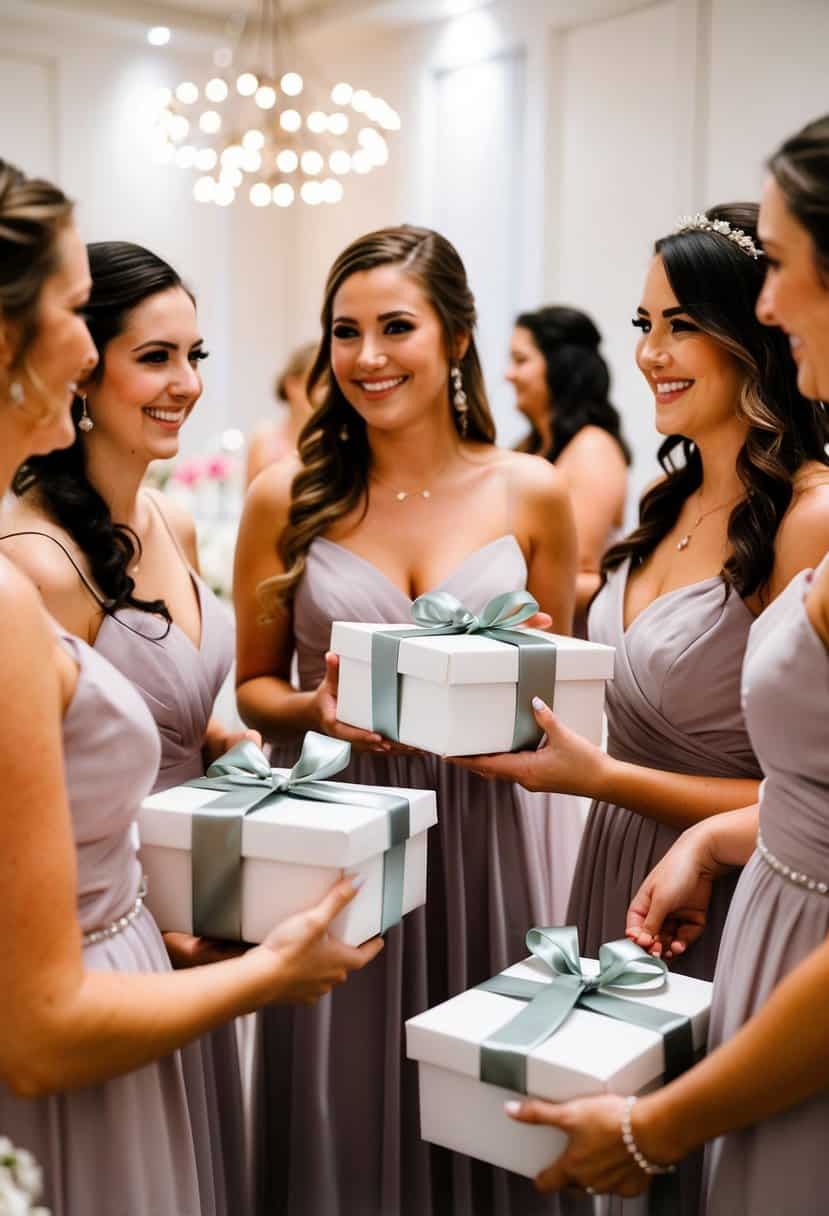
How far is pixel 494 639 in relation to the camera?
1931mm

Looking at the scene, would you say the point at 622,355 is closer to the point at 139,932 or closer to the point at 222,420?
the point at 222,420

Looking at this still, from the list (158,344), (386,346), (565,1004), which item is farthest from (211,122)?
(565,1004)

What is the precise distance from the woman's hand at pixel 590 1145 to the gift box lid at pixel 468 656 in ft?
2.08

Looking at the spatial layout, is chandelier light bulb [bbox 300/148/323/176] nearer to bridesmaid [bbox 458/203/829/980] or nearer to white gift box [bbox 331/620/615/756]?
bridesmaid [bbox 458/203/829/980]

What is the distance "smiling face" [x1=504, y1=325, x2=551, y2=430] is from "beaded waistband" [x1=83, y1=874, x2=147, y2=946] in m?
3.53

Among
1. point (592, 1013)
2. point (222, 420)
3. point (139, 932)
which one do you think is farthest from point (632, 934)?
point (222, 420)

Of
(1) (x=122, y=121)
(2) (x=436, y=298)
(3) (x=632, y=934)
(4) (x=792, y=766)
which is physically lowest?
(3) (x=632, y=934)

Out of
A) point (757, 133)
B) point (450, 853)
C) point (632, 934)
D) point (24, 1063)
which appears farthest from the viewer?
point (757, 133)

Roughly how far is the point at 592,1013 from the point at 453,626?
0.67m

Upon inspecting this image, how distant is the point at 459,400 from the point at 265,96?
2631mm

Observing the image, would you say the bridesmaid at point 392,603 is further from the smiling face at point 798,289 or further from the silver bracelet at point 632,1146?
the smiling face at point 798,289

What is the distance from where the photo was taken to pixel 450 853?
2346 millimetres

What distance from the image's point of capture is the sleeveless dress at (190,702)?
210 centimetres

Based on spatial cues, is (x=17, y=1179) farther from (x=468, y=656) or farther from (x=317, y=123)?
(x=317, y=123)
